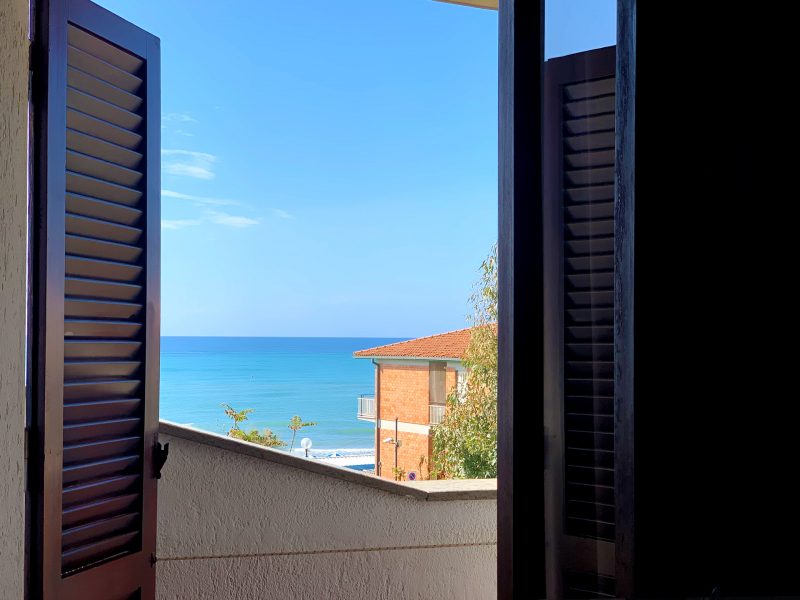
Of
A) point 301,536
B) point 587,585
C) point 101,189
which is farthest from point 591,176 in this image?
point 301,536

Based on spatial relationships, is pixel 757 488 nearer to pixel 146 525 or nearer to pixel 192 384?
pixel 146 525

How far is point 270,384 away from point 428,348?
1074 cm

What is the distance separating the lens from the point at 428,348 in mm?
11859

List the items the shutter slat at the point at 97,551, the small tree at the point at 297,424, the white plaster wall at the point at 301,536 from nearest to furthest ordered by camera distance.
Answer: the shutter slat at the point at 97,551
the white plaster wall at the point at 301,536
the small tree at the point at 297,424

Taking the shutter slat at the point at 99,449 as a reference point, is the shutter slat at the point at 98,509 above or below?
below

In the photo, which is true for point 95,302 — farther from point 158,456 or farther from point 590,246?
point 590,246

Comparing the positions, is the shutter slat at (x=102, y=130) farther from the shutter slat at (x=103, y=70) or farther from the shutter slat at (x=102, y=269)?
the shutter slat at (x=102, y=269)

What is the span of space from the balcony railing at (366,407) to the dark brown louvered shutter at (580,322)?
18160 mm

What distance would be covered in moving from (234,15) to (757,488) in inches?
839

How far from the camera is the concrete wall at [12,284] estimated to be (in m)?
1.04

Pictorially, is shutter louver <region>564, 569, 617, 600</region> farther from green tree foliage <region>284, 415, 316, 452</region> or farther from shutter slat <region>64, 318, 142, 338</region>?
green tree foliage <region>284, 415, 316, 452</region>

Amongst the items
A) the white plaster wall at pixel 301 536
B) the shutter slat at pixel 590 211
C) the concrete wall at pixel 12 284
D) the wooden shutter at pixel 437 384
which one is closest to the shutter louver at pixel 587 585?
the shutter slat at pixel 590 211

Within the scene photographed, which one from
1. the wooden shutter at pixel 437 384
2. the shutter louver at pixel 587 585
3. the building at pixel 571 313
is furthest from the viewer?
the wooden shutter at pixel 437 384

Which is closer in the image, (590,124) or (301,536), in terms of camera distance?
(590,124)
